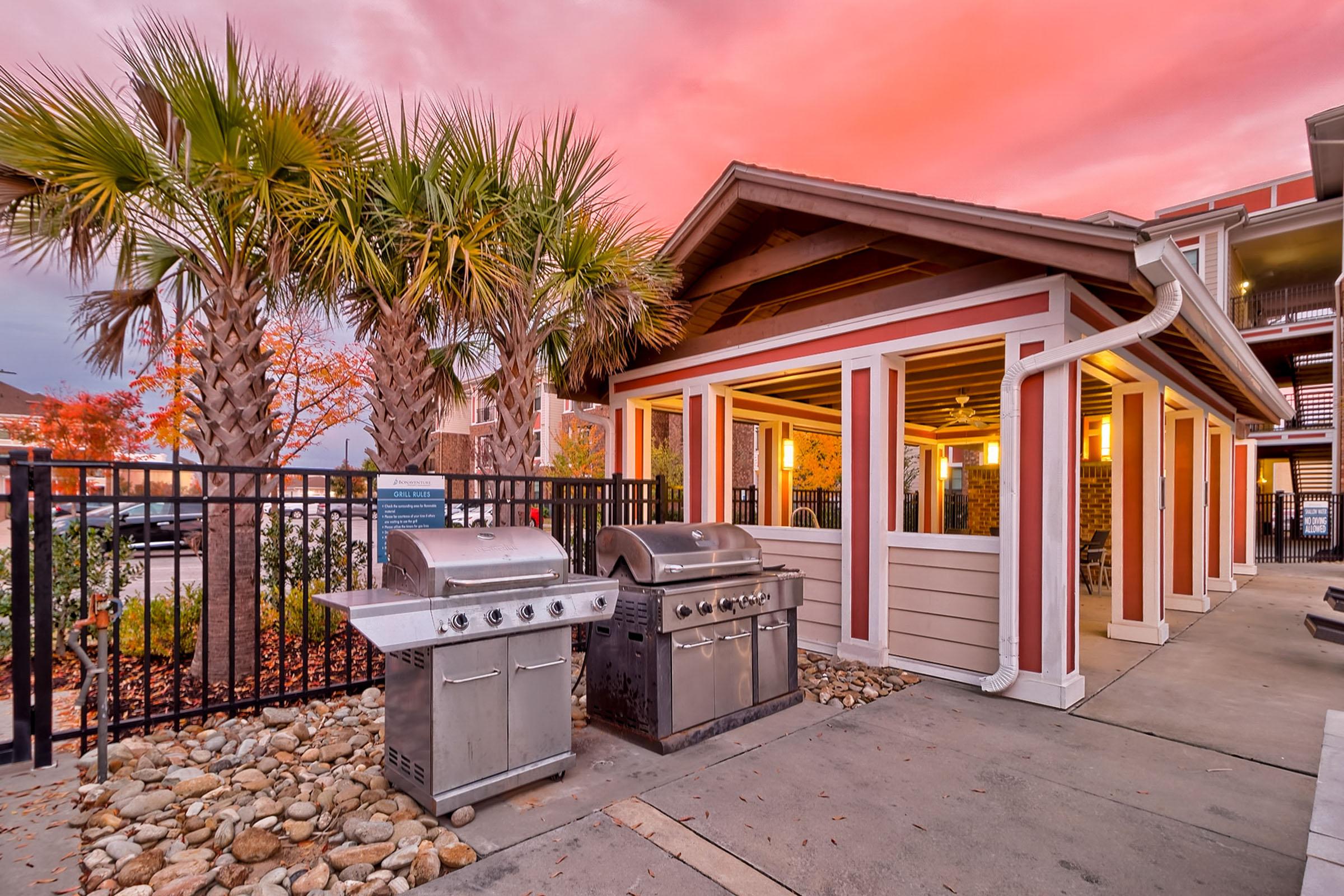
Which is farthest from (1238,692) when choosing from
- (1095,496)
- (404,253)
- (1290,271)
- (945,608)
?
(1290,271)

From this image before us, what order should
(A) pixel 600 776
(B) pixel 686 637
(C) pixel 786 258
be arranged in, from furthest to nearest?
1. (C) pixel 786 258
2. (B) pixel 686 637
3. (A) pixel 600 776

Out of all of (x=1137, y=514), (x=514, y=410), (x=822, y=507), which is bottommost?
(x=822, y=507)

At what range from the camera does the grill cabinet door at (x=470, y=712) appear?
2480 millimetres

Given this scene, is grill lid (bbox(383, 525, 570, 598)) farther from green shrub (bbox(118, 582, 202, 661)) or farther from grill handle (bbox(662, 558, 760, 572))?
green shrub (bbox(118, 582, 202, 661))

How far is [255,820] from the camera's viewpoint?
2457mm

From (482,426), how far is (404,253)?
111 ft

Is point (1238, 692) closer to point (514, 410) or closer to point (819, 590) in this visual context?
point (819, 590)

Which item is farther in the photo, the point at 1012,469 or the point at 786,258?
the point at 786,258

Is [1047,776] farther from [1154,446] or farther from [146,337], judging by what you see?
[146,337]

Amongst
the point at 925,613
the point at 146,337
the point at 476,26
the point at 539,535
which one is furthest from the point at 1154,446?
the point at 146,337

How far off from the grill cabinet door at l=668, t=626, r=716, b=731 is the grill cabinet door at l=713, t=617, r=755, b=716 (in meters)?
0.05

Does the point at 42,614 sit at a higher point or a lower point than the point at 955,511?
higher

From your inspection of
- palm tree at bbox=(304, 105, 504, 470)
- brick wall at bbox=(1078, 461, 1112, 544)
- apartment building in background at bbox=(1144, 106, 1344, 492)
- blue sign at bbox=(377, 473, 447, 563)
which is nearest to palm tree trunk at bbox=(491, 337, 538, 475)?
palm tree at bbox=(304, 105, 504, 470)

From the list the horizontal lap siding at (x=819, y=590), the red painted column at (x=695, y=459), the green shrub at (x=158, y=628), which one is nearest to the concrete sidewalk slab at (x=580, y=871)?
the horizontal lap siding at (x=819, y=590)
